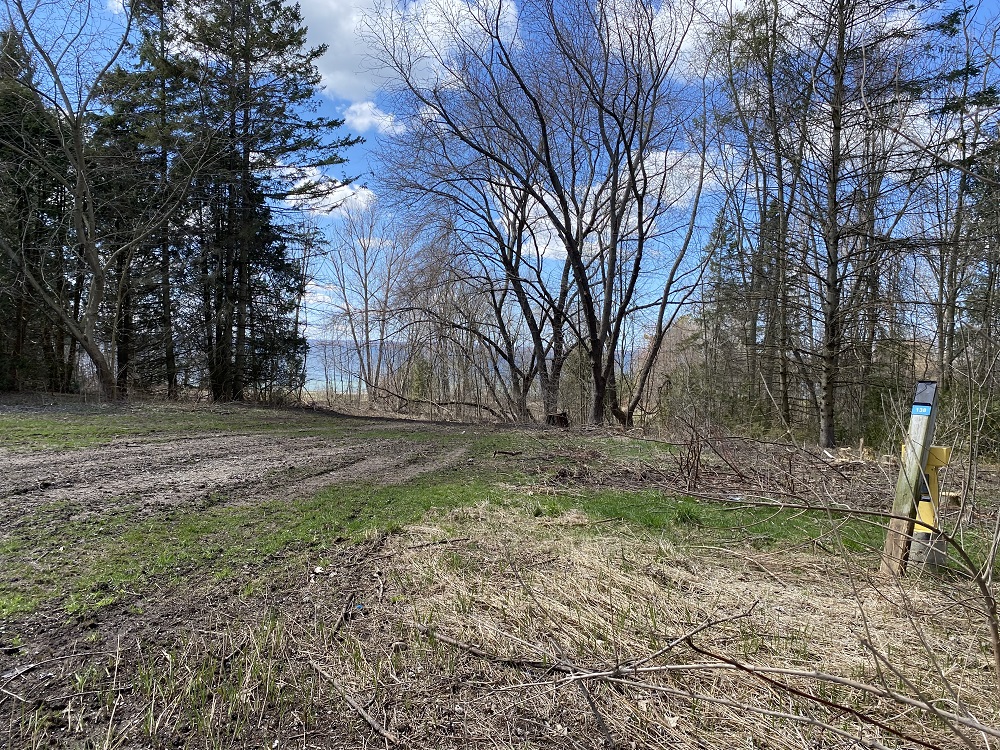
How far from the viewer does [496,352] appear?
16906 mm

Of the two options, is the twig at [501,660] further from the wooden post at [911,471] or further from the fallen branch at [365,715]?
the wooden post at [911,471]

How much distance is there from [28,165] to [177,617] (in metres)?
18.5

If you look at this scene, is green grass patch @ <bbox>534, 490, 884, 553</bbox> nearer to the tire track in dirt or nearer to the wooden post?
the wooden post

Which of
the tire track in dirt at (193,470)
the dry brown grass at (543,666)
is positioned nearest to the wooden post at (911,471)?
the dry brown grass at (543,666)

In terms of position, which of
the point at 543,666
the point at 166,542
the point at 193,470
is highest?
the point at 193,470

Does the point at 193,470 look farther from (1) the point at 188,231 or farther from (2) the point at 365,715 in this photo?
(1) the point at 188,231

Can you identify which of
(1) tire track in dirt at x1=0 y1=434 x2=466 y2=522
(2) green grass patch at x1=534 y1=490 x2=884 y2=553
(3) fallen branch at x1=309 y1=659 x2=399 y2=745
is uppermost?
(1) tire track in dirt at x1=0 y1=434 x2=466 y2=522

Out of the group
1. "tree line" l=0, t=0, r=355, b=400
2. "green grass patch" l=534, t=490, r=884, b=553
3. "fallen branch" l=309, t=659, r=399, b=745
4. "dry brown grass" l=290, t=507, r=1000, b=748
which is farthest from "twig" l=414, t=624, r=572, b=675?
"tree line" l=0, t=0, r=355, b=400

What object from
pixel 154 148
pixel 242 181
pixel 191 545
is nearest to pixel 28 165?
pixel 154 148

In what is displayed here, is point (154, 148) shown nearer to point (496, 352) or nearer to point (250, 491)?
point (496, 352)

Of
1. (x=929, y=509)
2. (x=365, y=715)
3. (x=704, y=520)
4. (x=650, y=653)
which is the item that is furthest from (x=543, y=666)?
(x=704, y=520)

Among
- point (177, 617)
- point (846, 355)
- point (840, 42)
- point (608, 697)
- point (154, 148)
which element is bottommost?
point (608, 697)

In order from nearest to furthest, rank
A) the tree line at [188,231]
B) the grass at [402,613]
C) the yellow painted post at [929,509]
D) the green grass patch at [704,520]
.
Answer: the grass at [402,613] → the yellow painted post at [929,509] → the green grass patch at [704,520] → the tree line at [188,231]

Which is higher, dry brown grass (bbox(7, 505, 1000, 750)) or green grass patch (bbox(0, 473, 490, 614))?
green grass patch (bbox(0, 473, 490, 614))
